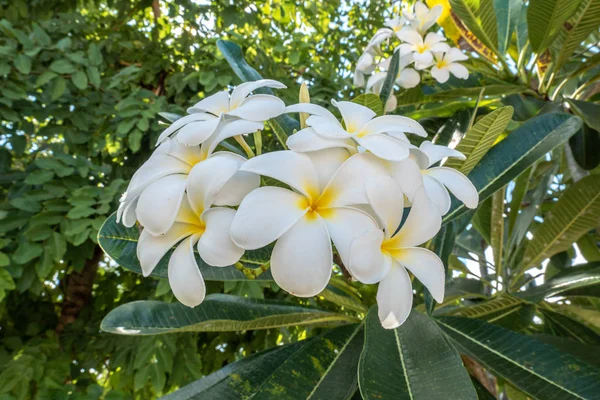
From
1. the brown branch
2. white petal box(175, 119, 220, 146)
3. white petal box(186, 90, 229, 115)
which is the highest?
white petal box(186, 90, 229, 115)

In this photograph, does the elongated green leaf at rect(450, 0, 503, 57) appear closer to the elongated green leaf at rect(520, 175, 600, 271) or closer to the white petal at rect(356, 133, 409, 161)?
the elongated green leaf at rect(520, 175, 600, 271)

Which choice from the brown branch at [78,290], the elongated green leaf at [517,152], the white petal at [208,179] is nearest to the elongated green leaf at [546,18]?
the elongated green leaf at [517,152]

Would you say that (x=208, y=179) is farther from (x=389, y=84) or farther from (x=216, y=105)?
(x=389, y=84)

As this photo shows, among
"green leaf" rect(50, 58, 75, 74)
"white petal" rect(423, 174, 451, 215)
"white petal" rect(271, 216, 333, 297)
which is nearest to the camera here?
"white petal" rect(271, 216, 333, 297)

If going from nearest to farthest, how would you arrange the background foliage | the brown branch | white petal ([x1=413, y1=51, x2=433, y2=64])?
the background foliage, white petal ([x1=413, y1=51, x2=433, y2=64]), the brown branch

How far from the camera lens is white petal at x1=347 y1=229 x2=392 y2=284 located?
32 centimetres

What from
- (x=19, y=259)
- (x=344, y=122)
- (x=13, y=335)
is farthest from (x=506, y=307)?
(x=13, y=335)

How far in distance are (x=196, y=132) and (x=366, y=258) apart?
178 mm

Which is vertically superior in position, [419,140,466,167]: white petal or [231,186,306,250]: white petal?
[419,140,466,167]: white petal

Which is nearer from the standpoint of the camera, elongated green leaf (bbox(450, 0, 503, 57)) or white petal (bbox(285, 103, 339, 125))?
white petal (bbox(285, 103, 339, 125))

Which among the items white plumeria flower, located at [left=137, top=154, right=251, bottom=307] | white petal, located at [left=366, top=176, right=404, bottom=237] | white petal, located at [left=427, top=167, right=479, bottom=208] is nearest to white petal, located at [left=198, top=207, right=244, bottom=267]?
white plumeria flower, located at [left=137, top=154, right=251, bottom=307]

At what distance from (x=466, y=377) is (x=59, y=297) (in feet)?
5.67

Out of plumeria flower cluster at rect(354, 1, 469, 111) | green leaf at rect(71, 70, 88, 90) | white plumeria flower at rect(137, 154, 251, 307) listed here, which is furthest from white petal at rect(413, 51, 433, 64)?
green leaf at rect(71, 70, 88, 90)

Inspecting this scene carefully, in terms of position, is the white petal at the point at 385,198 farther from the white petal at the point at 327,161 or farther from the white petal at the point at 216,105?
the white petal at the point at 216,105
